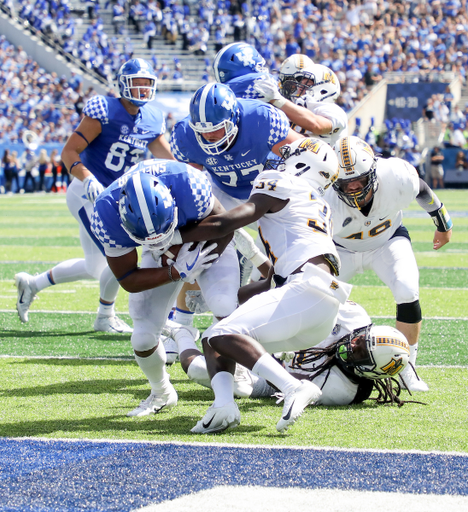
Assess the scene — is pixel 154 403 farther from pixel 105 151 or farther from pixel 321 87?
pixel 321 87

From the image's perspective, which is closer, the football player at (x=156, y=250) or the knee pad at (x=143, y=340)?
the football player at (x=156, y=250)

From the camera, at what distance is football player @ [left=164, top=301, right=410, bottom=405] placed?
388 cm

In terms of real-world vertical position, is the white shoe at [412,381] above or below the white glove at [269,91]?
below

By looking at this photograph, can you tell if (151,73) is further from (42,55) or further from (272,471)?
(42,55)

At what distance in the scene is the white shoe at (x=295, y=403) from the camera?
3.23m

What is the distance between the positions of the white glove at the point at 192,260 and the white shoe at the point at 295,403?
0.70 metres

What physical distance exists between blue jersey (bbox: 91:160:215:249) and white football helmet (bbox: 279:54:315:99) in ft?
7.34

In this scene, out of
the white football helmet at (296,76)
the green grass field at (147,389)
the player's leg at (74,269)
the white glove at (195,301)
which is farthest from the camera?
the player's leg at (74,269)

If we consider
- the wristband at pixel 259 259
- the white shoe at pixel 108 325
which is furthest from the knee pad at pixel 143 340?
the white shoe at pixel 108 325

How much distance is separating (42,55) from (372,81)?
38.9 ft

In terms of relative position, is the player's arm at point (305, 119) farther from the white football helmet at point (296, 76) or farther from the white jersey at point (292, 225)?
the white jersey at point (292, 225)

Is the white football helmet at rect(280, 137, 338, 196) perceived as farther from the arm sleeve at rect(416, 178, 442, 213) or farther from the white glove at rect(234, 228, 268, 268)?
the arm sleeve at rect(416, 178, 442, 213)

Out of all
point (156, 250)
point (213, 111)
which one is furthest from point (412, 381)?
point (213, 111)

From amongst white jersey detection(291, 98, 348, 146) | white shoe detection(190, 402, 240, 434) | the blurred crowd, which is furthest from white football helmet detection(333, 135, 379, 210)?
the blurred crowd
